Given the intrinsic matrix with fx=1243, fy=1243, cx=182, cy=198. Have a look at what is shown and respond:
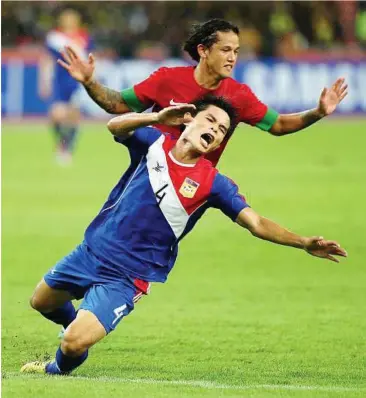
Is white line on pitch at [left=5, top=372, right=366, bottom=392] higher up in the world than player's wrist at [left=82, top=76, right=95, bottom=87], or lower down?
lower down

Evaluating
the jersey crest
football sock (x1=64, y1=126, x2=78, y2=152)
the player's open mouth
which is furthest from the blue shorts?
football sock (x1=64, y1=126, x2=78, y2=152)

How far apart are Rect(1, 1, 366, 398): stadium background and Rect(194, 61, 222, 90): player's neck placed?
1973 millimetres

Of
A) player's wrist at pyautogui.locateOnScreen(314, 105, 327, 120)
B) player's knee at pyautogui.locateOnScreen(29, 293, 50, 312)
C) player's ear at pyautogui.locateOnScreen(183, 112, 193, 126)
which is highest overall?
player's ear at pyautogui.locateOnScreen(183, 112, 193, 126)

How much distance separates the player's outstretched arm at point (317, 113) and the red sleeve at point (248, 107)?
192 mm

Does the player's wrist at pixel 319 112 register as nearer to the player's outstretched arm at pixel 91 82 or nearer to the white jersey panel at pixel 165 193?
the player's outstretched arm at pixel 91 82

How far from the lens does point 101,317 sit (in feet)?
25.5

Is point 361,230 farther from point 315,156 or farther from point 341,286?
point 315,156

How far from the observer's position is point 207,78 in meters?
9.08

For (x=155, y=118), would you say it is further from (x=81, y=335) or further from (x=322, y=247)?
(x=81, y=335)

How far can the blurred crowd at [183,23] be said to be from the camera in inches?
1318

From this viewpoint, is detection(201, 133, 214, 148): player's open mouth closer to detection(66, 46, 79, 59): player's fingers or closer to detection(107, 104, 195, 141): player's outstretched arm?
detection(107, 104, 195, 141): player's outstretched arm

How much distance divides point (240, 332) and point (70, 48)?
9.50 ft

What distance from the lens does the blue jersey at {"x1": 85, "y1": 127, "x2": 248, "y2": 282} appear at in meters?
8.02

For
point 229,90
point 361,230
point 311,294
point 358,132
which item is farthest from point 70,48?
point 358,132
